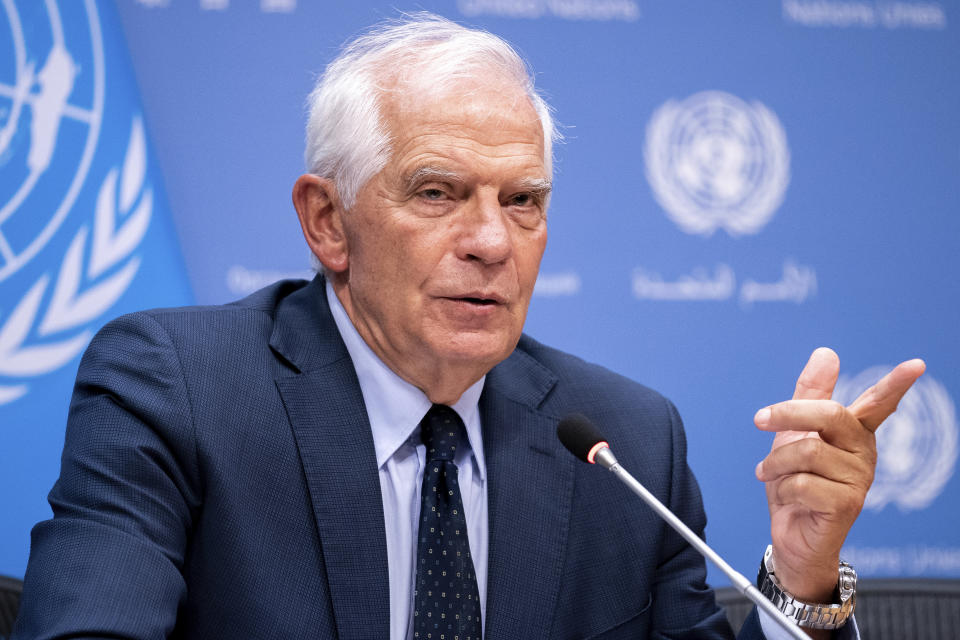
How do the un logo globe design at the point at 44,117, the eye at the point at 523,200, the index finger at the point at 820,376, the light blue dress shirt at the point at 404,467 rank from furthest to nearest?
the un logo globe design at the point at 44,117, the eye at the point at 523,200, the light blue dress shirt at the point at 404,467, the index finger at the point at 820,376

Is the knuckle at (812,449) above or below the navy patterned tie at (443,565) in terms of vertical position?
above

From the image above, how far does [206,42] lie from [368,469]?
156 cm

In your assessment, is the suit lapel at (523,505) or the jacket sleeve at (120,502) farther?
the suit lapel at (523,505)

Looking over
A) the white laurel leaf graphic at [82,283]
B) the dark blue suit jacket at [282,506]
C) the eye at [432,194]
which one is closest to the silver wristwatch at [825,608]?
the dark blue suit jacket at [282,506]

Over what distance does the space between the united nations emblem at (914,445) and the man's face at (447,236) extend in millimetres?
1655

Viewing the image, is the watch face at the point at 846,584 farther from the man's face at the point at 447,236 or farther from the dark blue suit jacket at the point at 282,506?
the man's face at the point at 447,236

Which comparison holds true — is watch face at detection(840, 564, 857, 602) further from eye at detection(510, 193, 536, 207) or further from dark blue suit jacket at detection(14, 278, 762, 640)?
eye at detection(510, 193, 536, 207)

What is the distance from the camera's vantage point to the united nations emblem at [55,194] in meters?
2.48

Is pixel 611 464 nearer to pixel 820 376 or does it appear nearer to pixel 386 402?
pixel 820 376

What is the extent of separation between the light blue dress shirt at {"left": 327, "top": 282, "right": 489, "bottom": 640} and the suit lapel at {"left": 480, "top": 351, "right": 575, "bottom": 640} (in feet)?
0.10

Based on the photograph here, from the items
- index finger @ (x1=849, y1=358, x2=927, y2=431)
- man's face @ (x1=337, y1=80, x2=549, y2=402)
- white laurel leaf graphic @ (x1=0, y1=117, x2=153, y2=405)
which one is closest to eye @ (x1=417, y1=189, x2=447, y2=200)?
man's face @ (x1=337, y1=80, x2=549, y2=402)

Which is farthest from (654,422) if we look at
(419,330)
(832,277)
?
(832,277)

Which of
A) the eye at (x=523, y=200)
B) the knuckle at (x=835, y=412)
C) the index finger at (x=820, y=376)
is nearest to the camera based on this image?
the knuckle at (x=835, y=412)

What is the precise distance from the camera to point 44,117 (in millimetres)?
2523
